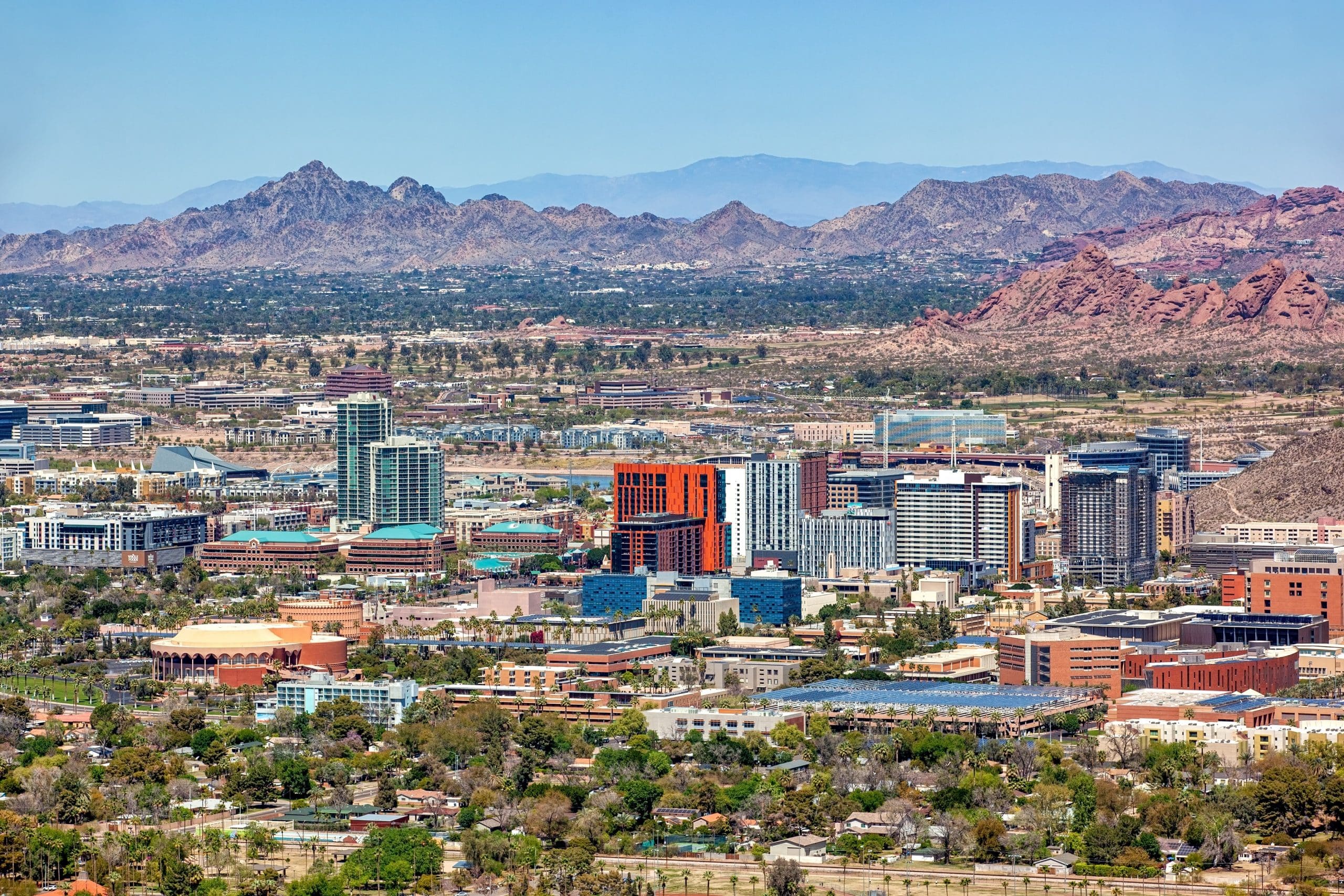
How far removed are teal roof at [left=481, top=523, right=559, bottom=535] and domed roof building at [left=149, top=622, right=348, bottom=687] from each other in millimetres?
25312

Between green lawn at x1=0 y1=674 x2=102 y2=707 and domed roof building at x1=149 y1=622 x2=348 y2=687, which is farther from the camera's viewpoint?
domed roof building at x1=149 y1=622 x2=348 y2=687

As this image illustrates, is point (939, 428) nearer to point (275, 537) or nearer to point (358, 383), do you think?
point (275, 537)

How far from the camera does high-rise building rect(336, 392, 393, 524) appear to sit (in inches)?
4432

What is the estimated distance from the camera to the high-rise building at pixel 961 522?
100500mm

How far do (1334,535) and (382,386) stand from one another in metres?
68.6

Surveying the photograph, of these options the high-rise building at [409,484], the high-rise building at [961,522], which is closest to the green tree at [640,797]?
the high-rise building at [961,522]

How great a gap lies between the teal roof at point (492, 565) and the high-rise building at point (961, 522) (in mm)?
12082

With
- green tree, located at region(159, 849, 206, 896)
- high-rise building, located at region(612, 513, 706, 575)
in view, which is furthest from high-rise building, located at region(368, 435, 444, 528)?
green tree, located at region(159, 849, 206, 896)

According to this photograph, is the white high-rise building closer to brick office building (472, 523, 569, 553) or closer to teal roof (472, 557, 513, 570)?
brick office building (472, 523, 569, 553)

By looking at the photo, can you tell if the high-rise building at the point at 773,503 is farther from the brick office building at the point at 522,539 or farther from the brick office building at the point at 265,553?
the brick office building at the point at 265,553

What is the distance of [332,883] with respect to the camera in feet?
173

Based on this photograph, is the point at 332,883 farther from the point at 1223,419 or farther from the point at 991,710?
the point at 1223,419

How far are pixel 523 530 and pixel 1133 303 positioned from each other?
79.4 m

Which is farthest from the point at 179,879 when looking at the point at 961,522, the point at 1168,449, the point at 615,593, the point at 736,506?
the point at 1168,449
